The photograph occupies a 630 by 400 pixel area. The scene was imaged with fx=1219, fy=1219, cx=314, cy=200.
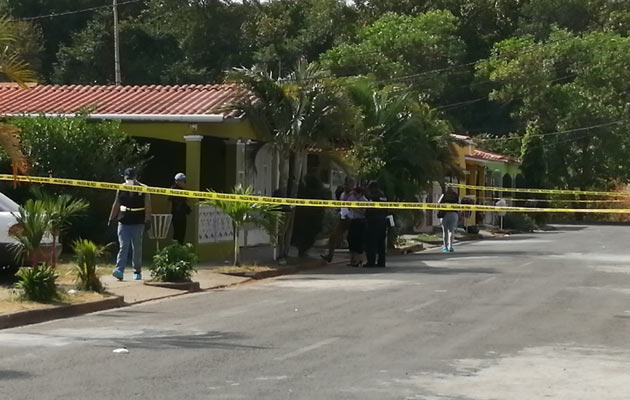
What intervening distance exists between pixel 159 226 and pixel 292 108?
371 centimetres

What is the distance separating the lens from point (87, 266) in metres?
17.3

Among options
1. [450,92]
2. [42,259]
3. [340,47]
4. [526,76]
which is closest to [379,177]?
[42,259]

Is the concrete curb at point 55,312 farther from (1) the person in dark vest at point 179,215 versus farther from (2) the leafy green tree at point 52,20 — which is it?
(2) the leafy green tree at point 52,20

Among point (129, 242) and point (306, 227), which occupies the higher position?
point (306, 227)

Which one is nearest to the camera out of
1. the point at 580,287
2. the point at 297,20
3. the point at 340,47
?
the point at 580,287

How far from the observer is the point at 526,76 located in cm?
6038

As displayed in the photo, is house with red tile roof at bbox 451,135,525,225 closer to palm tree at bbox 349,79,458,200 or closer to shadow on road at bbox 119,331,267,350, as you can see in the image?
palm tree at bbox 349,79,458,200

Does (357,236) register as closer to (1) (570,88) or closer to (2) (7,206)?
(2) (7,206)

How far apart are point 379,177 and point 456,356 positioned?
18.6m

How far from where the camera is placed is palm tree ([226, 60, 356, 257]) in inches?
988

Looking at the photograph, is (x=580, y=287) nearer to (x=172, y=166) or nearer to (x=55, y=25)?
(x=172, y=166)

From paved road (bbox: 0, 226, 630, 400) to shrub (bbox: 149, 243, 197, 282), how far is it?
2.12 ft

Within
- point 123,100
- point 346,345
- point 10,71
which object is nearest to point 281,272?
point 123,100

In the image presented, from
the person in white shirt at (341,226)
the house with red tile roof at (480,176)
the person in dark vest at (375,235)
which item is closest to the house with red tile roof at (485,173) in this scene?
the house with red tile roof at (480,176)
